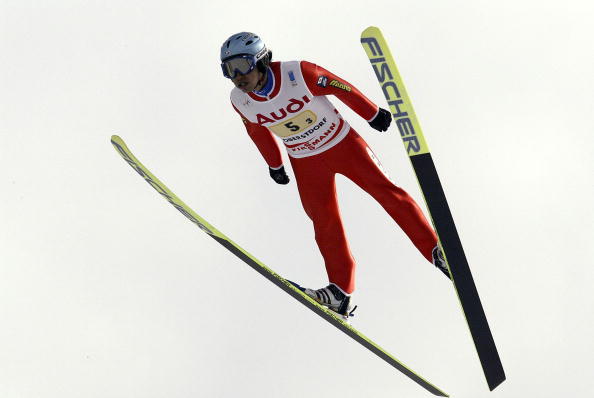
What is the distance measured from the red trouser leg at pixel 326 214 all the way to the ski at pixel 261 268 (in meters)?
0.36

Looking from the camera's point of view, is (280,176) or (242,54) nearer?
(242,54)

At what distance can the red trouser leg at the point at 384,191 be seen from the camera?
8.15m

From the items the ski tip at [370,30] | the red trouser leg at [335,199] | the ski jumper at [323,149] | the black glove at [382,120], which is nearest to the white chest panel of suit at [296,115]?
the ski jumper at [323,149]

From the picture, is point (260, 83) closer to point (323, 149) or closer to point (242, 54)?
point (242, 54)

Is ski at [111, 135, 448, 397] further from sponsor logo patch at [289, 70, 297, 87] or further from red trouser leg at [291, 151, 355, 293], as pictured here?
sponsor logo patch at [289, 70, 297, 87]

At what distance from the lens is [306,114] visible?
26.5 ft

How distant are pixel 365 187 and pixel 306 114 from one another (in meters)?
0.82

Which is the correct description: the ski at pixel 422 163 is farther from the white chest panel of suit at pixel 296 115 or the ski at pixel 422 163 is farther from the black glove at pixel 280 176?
the black glove at pixel 280 176

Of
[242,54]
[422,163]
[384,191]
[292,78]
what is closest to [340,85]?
[292,78]

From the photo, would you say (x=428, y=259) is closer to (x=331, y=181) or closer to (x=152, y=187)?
(x=331, y=181)

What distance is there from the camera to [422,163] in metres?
7.26

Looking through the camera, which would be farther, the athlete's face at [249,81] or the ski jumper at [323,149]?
the ski jumper at [323,149]

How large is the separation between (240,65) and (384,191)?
5.32 feet

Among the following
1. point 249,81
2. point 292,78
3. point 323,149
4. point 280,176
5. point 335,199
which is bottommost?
point 335,199
